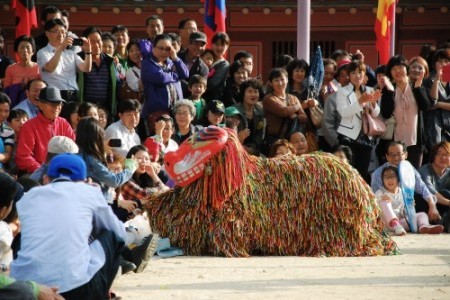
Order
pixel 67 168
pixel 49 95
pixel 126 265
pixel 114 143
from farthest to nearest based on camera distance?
pixel 114 143, pixel 49 95, pixel 126 265, pixel 67 168

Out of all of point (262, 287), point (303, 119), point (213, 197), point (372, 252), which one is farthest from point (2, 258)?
point (303, 119)

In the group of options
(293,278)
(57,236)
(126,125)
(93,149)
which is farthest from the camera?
(126,125)

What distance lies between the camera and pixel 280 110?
11.6 m

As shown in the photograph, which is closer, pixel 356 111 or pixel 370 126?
pixel 356 111

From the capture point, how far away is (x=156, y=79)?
36.9 feet

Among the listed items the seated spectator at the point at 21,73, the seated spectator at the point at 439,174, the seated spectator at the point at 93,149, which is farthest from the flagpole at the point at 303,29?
the seated spectator at the point at 93,149

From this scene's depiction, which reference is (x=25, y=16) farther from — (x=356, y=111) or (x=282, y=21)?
(x=282, y=21)

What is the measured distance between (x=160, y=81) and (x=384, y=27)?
5.03 metres

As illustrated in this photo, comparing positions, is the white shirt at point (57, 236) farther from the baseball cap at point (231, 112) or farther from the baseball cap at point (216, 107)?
the baseball cap at point (231, 112)

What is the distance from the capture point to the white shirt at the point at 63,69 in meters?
11.1

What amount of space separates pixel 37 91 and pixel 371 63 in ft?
35.5

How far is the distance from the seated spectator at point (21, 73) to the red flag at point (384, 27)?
5626 mm

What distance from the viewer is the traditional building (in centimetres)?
2077

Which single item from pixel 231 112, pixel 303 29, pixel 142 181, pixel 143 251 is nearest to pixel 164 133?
pixel 231 112
